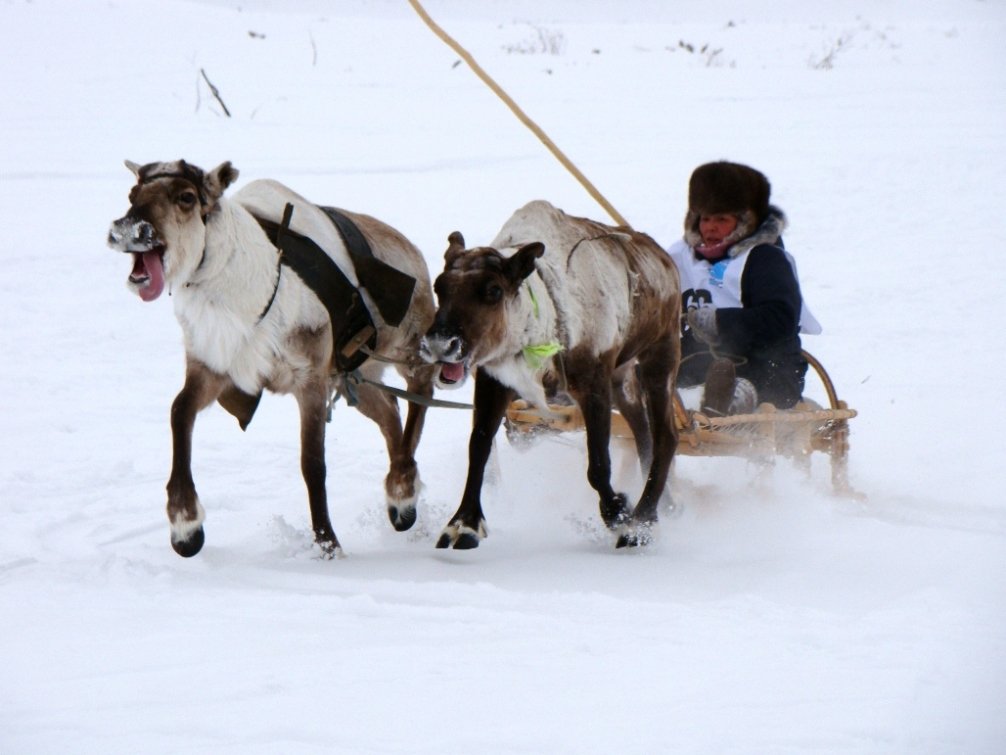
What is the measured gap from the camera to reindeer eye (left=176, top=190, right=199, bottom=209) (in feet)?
15.8

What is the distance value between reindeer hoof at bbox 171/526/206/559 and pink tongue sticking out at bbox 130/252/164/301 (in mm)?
975

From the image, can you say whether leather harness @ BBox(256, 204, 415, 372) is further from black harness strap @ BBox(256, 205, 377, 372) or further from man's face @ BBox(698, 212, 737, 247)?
man's face @ BBox(698, 212, 737, 247)

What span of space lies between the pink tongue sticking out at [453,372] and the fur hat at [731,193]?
2.03m

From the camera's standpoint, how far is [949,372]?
962 cm

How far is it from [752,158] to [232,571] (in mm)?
10516

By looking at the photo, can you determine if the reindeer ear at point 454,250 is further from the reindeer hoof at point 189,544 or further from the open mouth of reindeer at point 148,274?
the reindeer hoof at point 189,544

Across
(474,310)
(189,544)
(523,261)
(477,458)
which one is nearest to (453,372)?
(474,310)

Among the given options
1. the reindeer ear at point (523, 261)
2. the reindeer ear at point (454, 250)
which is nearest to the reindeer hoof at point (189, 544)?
the reindeer ear at point (454, 250)

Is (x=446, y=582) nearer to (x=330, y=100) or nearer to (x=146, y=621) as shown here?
(x=146, y=621)

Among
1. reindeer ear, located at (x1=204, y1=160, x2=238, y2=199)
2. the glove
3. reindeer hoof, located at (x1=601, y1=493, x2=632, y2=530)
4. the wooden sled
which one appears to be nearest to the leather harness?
reindeer ear, located at (x1=204, y1=160, x2=238, y2=199)

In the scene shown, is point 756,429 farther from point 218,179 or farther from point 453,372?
point 218,179

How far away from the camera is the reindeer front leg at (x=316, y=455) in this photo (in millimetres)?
5359

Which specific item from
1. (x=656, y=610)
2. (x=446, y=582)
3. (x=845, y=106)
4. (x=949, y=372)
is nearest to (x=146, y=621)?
(x=446, y=582)

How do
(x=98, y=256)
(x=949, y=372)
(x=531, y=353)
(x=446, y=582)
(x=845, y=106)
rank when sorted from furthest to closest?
(x=845, y=106) < (x=98, y=256) < (x=949, y=372) < (x=531, y=353) < (x=446, y=582)
